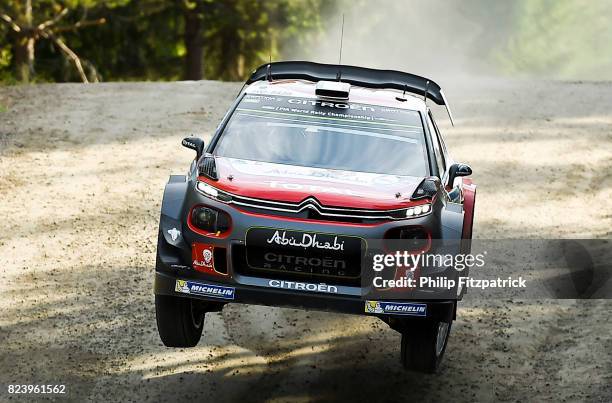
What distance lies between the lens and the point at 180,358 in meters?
8.44

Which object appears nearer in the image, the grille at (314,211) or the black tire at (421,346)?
the grille at (314,211)

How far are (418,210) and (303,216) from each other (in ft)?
2.51

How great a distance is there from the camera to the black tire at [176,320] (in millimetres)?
7156

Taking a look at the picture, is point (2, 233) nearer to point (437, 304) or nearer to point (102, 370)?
point (102, 370)

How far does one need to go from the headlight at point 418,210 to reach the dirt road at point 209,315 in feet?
5.78

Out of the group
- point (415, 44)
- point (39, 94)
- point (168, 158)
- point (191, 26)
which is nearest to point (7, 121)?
point (39, 94)

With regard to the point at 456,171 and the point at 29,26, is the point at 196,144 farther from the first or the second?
the point at 29,26

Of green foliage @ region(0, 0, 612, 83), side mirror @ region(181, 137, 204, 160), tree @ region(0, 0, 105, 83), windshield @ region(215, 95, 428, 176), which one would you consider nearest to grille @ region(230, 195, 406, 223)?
windshield @ region(215, 95, 428, 176)

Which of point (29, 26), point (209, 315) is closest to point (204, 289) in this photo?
point (209, 315)

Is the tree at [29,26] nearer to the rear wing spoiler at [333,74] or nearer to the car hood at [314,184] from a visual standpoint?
the rear wing spoiler at [333,74]

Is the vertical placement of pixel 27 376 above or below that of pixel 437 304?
below

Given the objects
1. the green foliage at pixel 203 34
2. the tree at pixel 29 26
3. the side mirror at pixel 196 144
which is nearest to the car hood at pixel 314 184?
the side mirror at pixel 196 144

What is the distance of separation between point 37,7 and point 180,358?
23005mm

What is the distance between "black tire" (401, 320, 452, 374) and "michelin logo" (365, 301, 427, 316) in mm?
230
